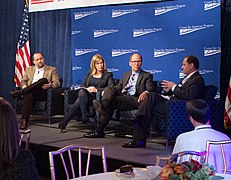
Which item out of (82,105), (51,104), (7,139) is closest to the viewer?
(7,139)

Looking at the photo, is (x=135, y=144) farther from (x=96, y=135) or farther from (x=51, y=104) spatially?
(x=51, y=104)

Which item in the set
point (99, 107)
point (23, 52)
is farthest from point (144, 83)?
point (23, 52)

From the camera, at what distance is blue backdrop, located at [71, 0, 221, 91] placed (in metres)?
6.34

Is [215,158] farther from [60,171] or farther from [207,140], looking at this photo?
[60,171]

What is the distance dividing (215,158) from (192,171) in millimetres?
1284

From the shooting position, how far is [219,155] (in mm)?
3168

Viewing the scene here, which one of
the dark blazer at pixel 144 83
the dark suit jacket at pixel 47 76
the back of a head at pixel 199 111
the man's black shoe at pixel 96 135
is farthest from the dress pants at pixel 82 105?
the back of a head at pixel 199 111

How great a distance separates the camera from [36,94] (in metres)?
6.84

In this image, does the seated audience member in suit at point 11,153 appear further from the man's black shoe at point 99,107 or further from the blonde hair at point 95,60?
the blonde hair at point 95,60

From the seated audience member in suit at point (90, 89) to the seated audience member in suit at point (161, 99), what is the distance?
861 mm

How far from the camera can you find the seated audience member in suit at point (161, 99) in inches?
213

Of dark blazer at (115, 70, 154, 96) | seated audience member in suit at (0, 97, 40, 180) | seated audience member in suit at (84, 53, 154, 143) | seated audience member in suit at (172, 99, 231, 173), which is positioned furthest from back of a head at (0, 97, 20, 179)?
dark blazer at (115, 70, 154, 96)

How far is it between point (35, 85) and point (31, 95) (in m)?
0.15

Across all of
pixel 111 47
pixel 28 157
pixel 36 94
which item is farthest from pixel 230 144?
pixel 111 47
